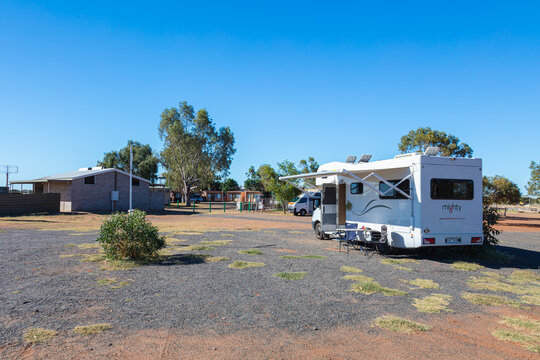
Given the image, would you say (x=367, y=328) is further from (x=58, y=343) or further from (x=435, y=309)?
(x=58, y=343)

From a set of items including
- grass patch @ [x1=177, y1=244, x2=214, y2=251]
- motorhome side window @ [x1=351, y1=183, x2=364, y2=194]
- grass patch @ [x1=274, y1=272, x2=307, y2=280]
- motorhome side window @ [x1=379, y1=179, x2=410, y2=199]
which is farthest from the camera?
motorhome side window @ [x1=351, y1=183, x2=364, y2=194]

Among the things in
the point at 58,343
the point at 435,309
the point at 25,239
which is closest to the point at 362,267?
the point at 435,309

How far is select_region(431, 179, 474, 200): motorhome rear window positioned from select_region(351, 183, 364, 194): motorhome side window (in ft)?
8.54

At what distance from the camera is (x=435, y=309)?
5.42 metres

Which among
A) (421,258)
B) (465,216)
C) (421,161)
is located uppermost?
(421,161)

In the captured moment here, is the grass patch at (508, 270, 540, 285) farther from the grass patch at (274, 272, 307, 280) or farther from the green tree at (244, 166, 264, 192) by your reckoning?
the green tree at (244, 166, 264, 192)

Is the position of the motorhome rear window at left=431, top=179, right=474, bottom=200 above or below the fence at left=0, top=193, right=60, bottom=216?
above

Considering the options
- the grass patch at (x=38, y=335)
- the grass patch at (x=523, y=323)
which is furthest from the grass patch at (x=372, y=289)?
the grass patch at (x=38, y=335)

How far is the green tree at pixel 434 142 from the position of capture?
27234 millimetres

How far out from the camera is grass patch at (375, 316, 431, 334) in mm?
4559

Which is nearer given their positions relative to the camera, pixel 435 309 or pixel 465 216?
pixel 435 309

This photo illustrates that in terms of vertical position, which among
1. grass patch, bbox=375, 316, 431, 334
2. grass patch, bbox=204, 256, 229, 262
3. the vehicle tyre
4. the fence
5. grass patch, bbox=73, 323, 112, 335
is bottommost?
grass patch, bbox=375, 316, 431, 334

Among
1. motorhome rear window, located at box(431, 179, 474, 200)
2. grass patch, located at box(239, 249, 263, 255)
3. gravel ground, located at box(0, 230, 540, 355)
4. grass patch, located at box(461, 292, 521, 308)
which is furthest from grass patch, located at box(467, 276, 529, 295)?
grass patch, located at box(239, 249, 263, 255)

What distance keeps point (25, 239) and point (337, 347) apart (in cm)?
1292
